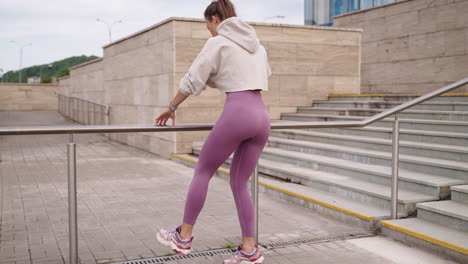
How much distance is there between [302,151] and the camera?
347 inches

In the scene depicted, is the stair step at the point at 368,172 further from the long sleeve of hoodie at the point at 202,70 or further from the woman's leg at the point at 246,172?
the long sleeve of hoodie at the point at 202,70

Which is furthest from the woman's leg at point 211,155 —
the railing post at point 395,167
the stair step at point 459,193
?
the stair step at point 459,193

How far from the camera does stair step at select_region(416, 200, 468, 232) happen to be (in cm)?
457

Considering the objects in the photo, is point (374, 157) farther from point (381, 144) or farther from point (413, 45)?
point (413, 45)

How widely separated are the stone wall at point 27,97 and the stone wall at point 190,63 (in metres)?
23.3

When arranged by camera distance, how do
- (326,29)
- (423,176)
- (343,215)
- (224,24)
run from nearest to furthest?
(224,24)
(343,215)
(423,176)
(326,29)

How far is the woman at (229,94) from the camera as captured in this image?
3.21 m

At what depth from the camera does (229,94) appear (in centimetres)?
327

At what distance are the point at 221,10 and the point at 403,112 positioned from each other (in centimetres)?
585

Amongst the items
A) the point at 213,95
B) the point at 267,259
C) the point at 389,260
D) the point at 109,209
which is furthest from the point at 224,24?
the point at 213,95

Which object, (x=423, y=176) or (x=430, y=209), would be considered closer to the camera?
(x=430, y=209)

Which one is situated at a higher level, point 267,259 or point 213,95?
point 213,95

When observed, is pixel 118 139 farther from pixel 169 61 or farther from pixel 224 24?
pixel 224 24

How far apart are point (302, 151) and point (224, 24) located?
5.80 m
